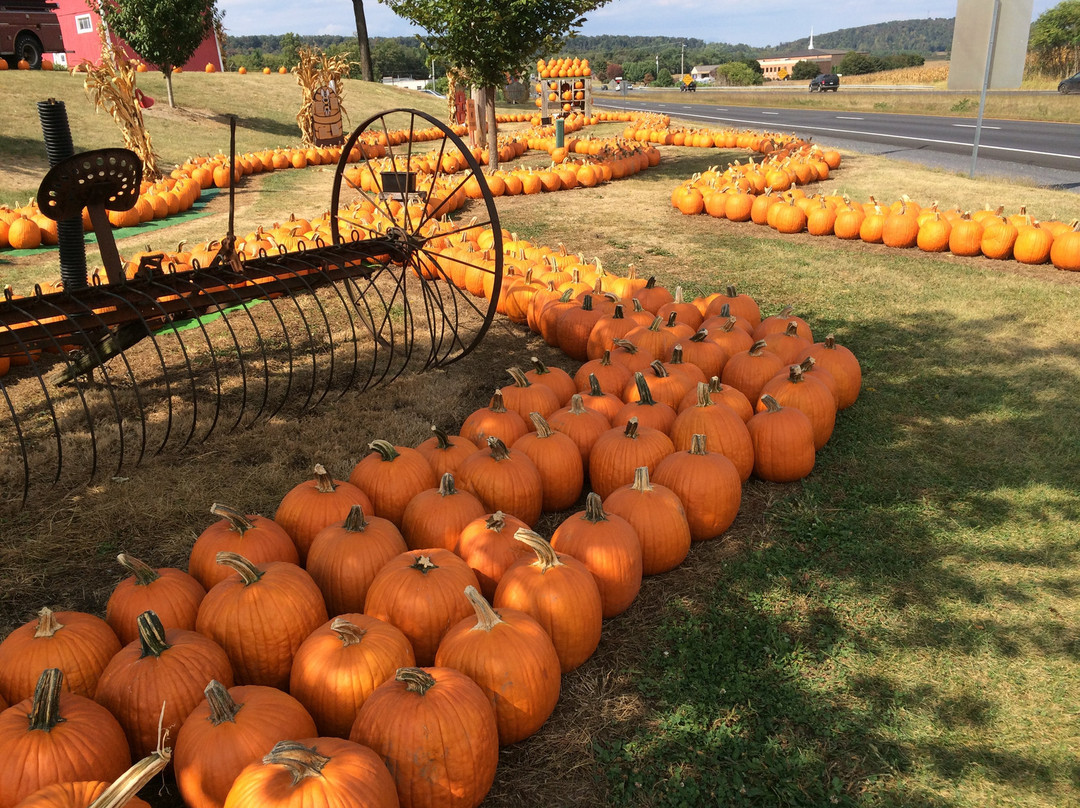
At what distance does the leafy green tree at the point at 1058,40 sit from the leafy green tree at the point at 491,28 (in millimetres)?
29746

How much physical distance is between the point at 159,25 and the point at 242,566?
25117 millimetres

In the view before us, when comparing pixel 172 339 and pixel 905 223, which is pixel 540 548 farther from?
pixel 905 223

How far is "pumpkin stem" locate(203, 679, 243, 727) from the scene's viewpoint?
2.29 m

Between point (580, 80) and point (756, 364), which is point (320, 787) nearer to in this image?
point (756, 364)

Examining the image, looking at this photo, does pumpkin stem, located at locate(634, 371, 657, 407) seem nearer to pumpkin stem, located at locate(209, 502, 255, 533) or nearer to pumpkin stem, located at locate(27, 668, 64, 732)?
pumpkin stem, located at locate(209, 502, 255, 533)

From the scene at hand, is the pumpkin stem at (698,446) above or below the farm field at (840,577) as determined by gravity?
above

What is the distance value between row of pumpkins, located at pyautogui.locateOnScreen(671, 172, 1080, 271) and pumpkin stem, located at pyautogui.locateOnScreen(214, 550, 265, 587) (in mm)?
9386

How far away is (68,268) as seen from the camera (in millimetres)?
4883

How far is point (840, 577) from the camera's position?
371 centimetres

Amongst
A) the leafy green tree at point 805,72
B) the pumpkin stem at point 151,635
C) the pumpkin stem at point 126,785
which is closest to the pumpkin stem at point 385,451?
the pumpkin stem at point 151,635

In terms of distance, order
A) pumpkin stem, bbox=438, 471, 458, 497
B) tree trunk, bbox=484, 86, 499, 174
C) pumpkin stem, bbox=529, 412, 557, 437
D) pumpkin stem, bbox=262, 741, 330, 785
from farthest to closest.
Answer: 1. tree trunk, bbox=484, 86, 499, 174
2. pumpkin stem, bbox=529, 412, 557, 437
3. pumpkin stem, bbox=438, 471, 458, 497
4. pumpkin stem, bbox=262, 741, 330, 785

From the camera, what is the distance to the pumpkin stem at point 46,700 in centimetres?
225

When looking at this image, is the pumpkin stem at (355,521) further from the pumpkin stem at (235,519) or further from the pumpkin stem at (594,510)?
the pumpkin stem at (594,510)

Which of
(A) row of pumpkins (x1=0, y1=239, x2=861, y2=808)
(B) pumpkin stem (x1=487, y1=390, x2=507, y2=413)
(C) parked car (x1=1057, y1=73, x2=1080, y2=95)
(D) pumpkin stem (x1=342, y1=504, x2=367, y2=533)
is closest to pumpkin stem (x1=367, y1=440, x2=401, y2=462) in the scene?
(A) row of pumpkins (x1=0, y1=239, x2=861, y2=808)
